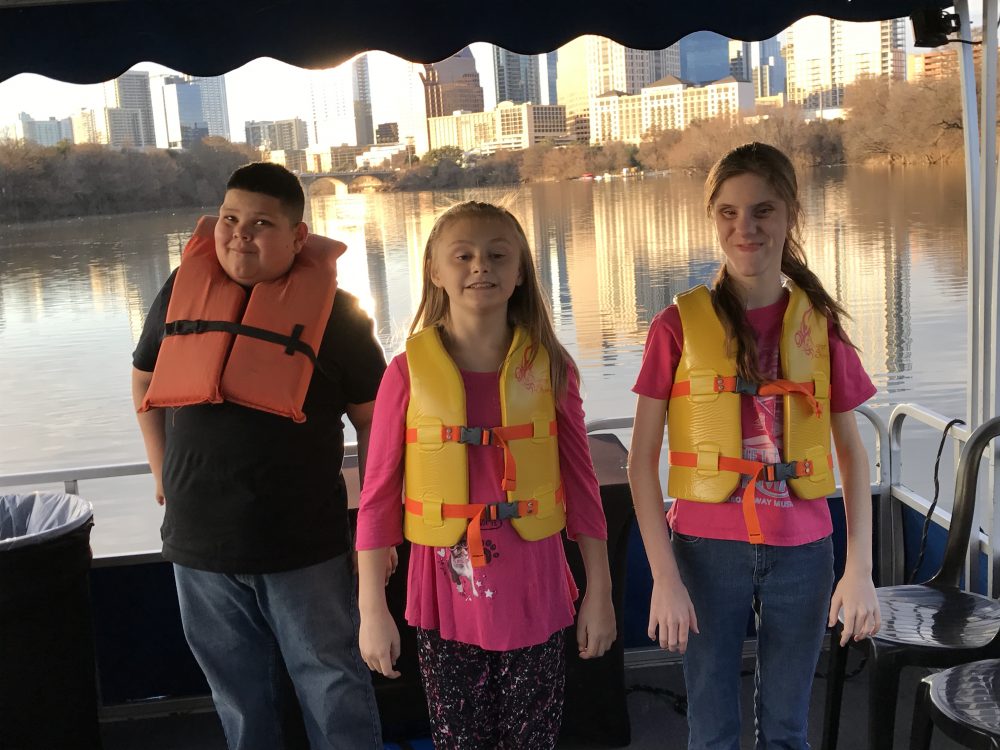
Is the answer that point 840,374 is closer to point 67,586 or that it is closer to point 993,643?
point 993,643

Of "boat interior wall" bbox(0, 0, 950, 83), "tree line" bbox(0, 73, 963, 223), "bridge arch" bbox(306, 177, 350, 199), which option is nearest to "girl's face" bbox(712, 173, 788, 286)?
"boat interior wall" bbox(0, 0, 950, 83)

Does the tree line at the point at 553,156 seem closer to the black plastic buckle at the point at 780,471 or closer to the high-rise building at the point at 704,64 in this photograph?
the high-rise building at the point at 704,64

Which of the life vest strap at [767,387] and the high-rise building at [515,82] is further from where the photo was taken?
the high-rise building at [515,82]

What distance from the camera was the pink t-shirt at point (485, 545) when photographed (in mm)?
1696

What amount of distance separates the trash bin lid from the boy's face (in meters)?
0.90

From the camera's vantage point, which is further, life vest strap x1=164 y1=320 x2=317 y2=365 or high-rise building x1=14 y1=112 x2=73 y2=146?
high-rise building x1=14 y1=112 x2=73 y2=146

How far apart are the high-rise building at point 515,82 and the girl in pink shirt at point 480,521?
9416mm

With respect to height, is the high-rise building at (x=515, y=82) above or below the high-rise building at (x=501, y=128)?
above

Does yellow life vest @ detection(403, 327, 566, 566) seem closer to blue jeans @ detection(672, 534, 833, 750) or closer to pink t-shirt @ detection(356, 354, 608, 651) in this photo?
pink t-shirt @ detection(356, 354, 608, 651)

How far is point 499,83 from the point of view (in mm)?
11914

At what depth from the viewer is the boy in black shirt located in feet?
6.43

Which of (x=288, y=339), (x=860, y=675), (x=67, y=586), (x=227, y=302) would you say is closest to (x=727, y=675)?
(x=288, y=339)

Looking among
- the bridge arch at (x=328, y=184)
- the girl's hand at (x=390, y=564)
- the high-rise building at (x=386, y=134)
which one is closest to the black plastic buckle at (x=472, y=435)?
the girl's hand at (x=390, y=564)

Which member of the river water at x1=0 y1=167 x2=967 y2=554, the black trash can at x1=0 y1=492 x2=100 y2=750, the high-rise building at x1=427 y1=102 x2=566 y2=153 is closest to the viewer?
the black trash can at x1=0 y1=492 x2=100 y2=750
